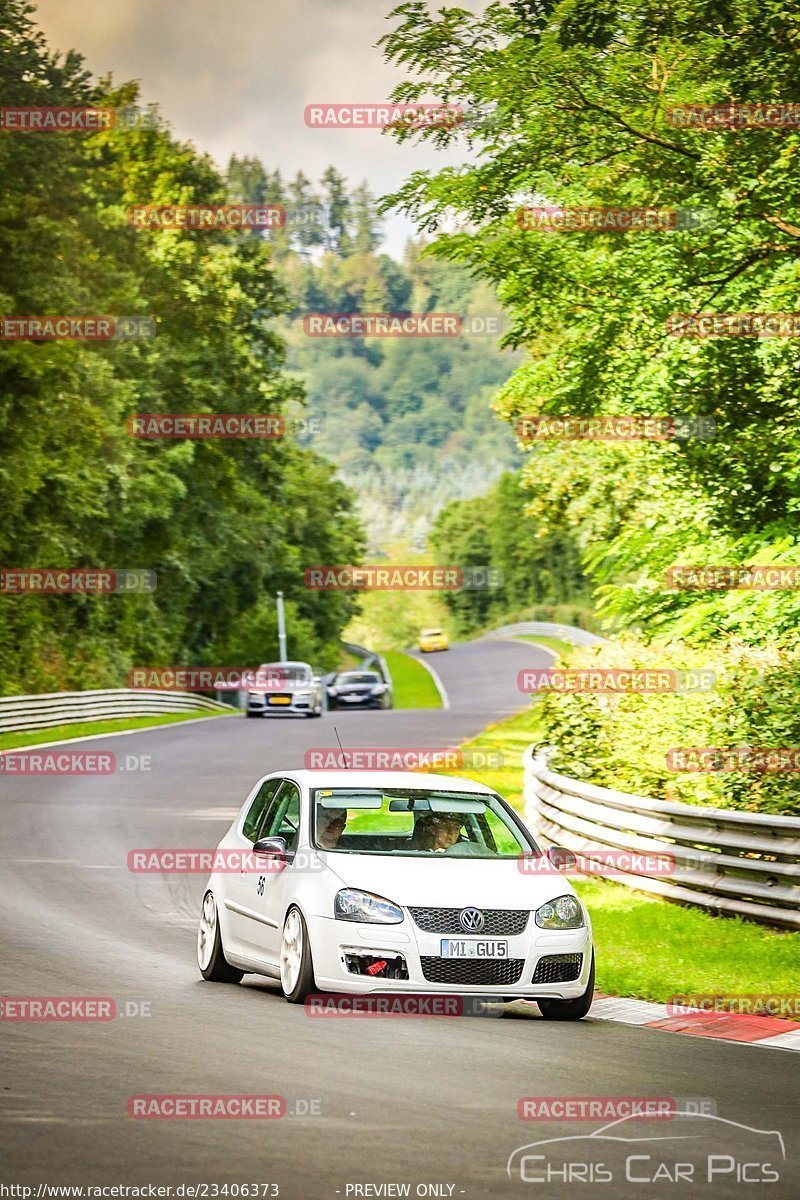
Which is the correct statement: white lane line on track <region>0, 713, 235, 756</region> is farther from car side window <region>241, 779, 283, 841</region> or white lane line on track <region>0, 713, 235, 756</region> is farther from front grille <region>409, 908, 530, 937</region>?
front grille <region>409, 908, 530, 937</region>

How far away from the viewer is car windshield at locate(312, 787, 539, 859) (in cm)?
1112

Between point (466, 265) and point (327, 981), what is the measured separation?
13.5 metres

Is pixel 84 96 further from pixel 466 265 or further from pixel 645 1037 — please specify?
pixel 645 1037

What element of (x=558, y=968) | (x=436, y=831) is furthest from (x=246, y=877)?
(x=558, y=968)

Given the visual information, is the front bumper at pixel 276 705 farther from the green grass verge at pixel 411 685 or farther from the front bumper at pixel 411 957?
the front bumper at pixel 411 957

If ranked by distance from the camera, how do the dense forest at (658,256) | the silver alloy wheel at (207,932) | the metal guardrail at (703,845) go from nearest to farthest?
the silver alloy wheel at (207,932) → the metal guardrail at (703,845) → the dense forest at (658,256)

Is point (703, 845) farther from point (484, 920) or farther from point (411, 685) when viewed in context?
point (411, 685)

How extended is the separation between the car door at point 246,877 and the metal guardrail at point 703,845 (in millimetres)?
3872

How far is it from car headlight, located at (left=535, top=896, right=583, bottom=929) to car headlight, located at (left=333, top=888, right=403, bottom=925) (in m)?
0.89

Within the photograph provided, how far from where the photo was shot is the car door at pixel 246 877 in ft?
37.3

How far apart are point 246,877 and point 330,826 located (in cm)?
74

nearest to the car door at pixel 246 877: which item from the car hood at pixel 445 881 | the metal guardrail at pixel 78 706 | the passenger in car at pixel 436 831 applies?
the car hood at pixel 445 881

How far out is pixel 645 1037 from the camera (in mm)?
9898

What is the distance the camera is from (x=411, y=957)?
397 inches
